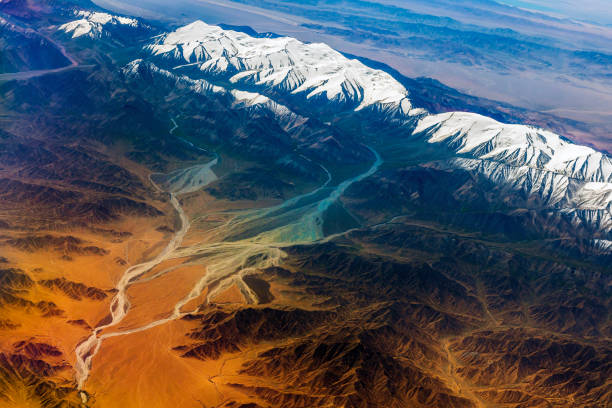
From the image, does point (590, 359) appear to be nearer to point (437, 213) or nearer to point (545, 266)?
point (545, 266)

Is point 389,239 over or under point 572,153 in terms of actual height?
under

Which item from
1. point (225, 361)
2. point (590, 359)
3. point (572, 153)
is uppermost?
point (572, 153)

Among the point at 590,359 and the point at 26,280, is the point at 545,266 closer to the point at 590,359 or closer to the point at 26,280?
the point at 590,359

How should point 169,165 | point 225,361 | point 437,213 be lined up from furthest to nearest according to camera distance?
point 169,165, point 437,213, point 225,361

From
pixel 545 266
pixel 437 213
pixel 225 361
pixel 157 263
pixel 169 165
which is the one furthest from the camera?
pixel 169 165

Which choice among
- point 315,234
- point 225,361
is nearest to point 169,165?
point 315,234

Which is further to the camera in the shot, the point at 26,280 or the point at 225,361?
the point at 26,280

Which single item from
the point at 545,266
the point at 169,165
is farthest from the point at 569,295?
the point at 169,165
